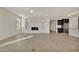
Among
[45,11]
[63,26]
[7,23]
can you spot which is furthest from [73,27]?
[7,23]

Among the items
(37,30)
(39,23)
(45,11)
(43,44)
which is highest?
(45,11)

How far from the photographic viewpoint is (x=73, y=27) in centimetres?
212

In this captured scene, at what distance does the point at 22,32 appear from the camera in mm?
2100

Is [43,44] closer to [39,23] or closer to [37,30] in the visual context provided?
[37,30]

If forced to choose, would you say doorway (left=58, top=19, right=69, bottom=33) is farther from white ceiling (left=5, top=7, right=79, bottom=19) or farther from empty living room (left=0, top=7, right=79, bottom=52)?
white ceiling (left=5, top=7, right=79, bottom=19)

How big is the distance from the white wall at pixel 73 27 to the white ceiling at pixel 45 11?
0.16m

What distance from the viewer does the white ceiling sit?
2041 millimetres

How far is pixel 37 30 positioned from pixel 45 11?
0.43 m

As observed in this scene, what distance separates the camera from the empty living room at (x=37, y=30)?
2031mm

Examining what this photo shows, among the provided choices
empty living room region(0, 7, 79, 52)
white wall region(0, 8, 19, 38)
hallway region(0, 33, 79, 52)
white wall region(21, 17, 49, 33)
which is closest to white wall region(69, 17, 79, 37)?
empty living room region(0, 7, 79, 52)

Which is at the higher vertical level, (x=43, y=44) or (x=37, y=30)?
(x=37, y=30)

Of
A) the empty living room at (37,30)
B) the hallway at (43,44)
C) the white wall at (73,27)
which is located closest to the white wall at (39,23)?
the empty living room at (37,30)

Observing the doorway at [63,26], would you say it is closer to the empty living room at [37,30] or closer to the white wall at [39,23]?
the empty living room at [37,30]
